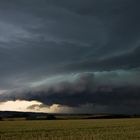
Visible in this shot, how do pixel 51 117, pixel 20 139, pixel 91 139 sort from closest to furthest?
pixel 91 139, pixel 20 139, pixel 51 117

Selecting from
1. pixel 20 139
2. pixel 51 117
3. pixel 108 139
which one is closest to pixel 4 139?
pixel 20 139

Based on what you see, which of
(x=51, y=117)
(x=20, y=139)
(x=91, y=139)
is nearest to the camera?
(x=91, y=139)

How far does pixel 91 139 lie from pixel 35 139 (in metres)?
5.07

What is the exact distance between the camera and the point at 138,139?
3019 cm

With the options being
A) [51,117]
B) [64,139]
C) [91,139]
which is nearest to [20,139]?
[64,139]

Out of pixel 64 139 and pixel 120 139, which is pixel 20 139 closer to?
pixel 64 139

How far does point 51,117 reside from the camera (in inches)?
5369

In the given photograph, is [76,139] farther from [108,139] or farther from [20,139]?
[20,139]

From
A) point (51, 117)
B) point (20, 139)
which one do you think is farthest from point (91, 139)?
point (51, 117)

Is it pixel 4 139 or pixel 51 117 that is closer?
pixel 4 139

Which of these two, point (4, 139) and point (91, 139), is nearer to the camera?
point (91, 139)

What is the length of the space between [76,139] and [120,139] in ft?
12.7

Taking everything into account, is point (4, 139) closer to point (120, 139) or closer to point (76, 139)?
point (76, 139)

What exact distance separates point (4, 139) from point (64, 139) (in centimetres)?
608
